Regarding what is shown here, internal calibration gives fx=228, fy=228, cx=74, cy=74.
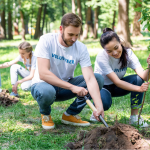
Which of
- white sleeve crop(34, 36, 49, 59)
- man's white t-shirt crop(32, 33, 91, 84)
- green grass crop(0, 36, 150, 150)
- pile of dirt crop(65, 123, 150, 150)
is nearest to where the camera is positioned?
pile of dirt crop(65, 123, 150, 150)

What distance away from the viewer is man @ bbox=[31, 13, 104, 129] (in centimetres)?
273

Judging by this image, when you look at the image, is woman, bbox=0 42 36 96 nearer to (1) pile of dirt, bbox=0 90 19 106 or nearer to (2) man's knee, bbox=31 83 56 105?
(1) pile of dirt, bbox=0 90 19 106

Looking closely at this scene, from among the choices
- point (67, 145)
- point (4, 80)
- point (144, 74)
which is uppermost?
point (144, 74)

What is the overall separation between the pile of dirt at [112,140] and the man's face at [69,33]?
113 centimetres

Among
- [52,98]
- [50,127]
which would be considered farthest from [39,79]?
[50,127]

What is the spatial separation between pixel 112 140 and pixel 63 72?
120cm

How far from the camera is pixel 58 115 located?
3.63m

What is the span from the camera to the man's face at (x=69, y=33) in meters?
2.72

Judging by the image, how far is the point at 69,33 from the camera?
2.74 meters

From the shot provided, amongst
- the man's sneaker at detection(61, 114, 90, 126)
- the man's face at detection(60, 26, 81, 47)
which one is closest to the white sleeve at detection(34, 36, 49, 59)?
the man's face at detection(60, 26, 81, 47)

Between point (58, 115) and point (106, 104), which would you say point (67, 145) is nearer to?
point (106, 104)

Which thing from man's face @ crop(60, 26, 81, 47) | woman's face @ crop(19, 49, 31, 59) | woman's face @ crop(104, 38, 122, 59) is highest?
man's face @ crop(60, 26, 81, 47)

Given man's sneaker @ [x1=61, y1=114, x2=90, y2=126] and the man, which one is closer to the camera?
the man

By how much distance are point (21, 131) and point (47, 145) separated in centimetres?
58
